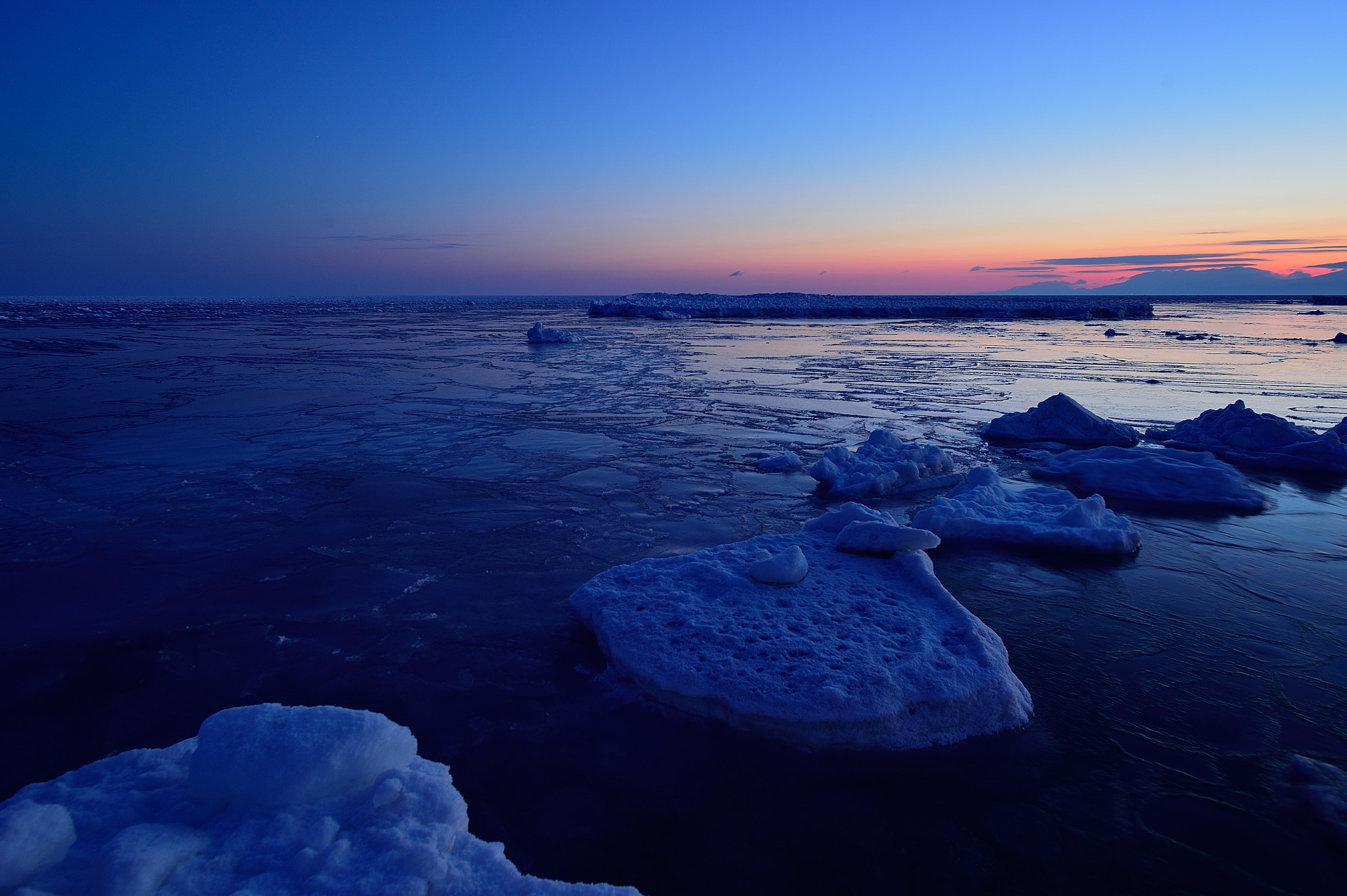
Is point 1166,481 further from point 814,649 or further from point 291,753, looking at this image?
point 291,753

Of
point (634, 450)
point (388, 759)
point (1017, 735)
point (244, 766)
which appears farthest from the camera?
point (634, 450)

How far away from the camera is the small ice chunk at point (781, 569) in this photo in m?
4.11

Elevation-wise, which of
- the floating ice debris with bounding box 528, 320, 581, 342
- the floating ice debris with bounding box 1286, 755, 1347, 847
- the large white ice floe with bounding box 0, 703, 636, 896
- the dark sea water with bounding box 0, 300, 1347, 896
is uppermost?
the floating ice debris with bounding box 528, 320, 581, 342

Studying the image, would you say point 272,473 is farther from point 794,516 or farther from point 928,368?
point 928,368

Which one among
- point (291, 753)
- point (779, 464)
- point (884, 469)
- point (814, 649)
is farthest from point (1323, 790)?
point (779, 464)

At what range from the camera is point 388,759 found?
2.39 meters

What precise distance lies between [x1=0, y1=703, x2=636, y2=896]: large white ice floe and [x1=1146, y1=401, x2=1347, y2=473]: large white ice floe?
899 centimetres

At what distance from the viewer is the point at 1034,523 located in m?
Result: 5.43

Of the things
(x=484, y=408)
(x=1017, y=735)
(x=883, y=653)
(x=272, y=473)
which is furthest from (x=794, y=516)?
(x=484, y=408)

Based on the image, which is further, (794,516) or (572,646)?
(794,516)

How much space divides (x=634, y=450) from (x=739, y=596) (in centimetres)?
434

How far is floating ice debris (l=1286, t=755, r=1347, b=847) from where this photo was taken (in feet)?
8.39

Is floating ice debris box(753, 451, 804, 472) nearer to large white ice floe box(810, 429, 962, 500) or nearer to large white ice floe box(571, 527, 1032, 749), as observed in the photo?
large white ice floe box(810, 429, 962, 500)

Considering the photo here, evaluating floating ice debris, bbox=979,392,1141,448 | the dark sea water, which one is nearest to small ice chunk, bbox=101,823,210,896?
the dark sea water
